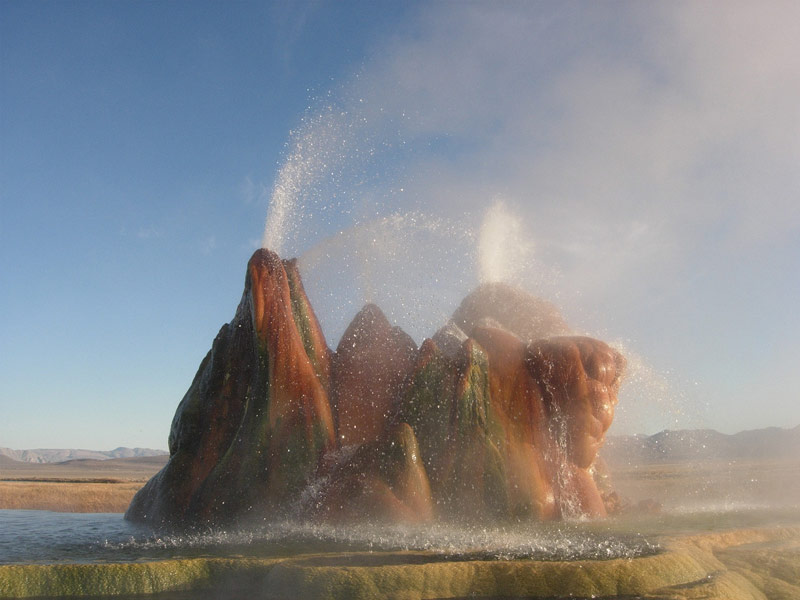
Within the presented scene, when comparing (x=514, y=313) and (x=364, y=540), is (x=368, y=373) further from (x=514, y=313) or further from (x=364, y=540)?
(x=514, y=313)

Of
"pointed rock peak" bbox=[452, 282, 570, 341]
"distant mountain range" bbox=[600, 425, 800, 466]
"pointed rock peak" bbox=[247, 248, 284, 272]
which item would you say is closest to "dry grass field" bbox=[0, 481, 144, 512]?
"pointed rock peak" bbox=[247, 248, 284, 272]

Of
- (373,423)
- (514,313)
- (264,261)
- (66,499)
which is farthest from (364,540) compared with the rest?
(66,499)

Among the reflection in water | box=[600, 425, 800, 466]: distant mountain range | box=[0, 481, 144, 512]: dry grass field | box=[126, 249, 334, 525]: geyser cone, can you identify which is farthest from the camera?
box=[600, 425, 800, 466]: distant mountain range

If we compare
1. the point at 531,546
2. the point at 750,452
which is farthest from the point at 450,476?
the point at 750,452

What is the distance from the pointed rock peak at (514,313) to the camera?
18.1 meters

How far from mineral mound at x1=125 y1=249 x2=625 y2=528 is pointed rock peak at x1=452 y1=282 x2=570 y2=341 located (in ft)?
9.14

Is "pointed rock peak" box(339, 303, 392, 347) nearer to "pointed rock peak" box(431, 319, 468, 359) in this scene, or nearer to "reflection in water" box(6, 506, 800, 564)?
"pointed rock peak" box(431, 319, 468, 359)

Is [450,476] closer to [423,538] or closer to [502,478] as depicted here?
[502,478]

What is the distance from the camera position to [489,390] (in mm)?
14211

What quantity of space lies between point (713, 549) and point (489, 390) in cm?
537

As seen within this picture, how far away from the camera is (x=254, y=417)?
13.6m

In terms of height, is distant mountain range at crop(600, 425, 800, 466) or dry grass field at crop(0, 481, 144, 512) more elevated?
dry grass field at crop(0, 481, 144, 512)

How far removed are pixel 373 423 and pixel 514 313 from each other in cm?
616

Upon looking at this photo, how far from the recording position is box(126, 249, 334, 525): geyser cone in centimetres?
1304
